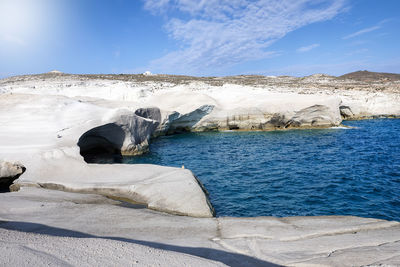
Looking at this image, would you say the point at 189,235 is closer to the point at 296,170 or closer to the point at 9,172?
the point at 9,172

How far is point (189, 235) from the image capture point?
6.62 m

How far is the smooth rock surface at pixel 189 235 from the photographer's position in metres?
4.37

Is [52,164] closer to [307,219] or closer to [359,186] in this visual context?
[307,219]

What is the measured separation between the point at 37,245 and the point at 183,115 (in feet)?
80.6

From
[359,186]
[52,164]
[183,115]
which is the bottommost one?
[359,186]

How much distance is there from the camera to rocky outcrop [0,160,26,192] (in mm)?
10531

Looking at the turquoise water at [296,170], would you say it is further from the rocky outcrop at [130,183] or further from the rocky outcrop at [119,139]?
the rocky outcrop at [130,183]

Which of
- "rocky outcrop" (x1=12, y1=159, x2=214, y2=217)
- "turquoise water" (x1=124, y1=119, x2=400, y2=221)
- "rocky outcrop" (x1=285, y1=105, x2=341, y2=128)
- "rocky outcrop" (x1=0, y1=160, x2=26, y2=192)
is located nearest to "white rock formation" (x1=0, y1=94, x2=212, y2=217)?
"rocky outcrop" (x1=12, y1=159, x2=214, y2=217)

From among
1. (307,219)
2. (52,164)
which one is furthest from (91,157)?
(307,219)

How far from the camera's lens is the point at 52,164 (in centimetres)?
1123

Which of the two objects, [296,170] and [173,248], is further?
[296,170]

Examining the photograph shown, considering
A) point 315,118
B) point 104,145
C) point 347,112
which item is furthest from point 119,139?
point 347,112

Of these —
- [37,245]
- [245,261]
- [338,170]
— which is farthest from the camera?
[338,170]

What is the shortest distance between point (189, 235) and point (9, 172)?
8.35m
